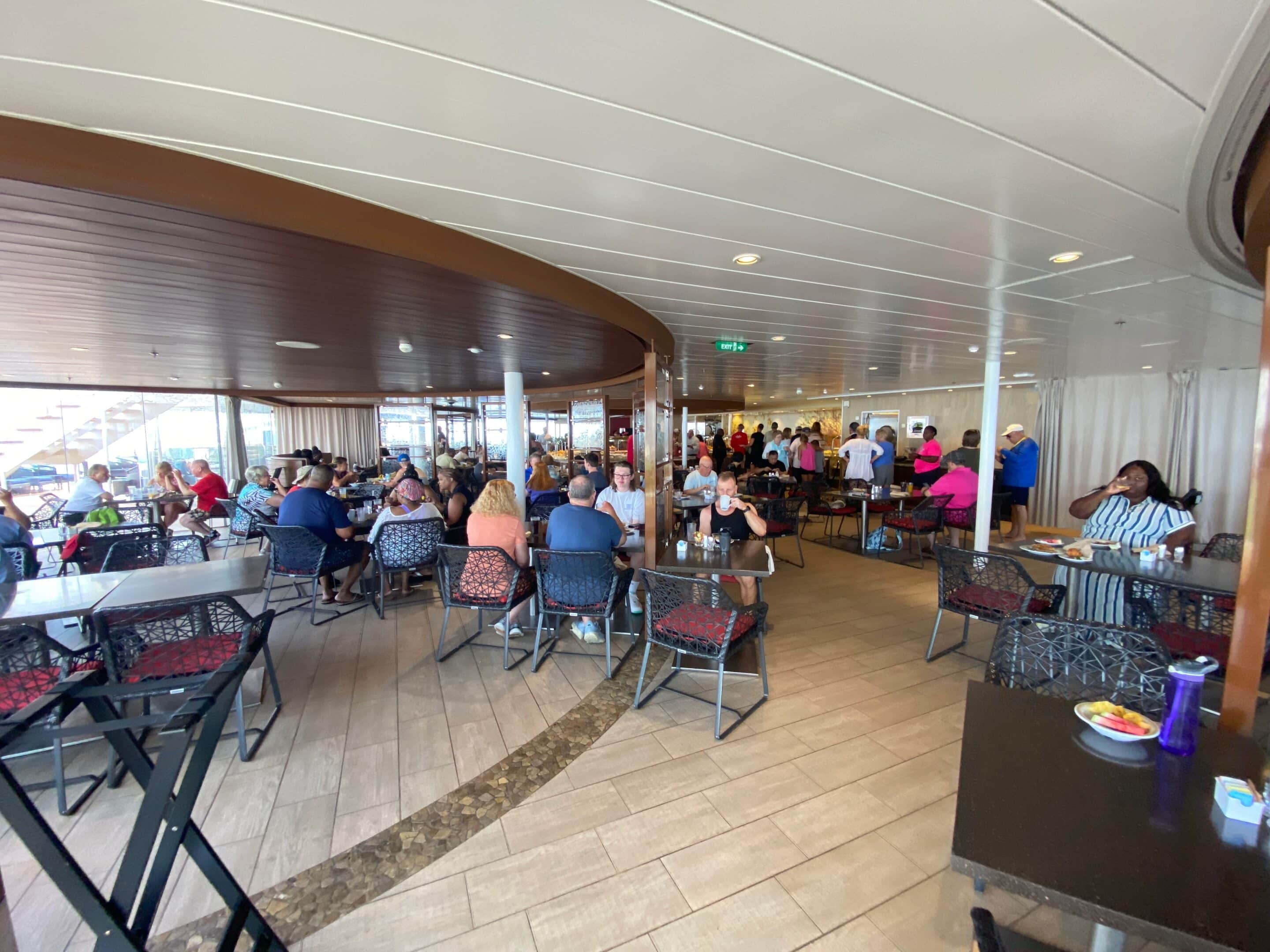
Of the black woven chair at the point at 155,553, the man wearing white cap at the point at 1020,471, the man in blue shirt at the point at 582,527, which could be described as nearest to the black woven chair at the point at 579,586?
the man in blue shirt at the point at 582,527

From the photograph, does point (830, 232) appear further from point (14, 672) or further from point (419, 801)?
point (14, 672)

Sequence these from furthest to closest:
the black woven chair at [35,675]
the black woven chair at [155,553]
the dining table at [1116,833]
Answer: the black woven chair at [155,553], the black woven chair at [35,675], the dining table at [1116,833]

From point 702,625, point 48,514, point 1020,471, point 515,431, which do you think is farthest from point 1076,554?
point 48,514

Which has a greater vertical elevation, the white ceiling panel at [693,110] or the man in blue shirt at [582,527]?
the white ceiling panel at [693,110]

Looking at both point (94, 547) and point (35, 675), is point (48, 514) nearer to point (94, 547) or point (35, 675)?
point (94, 547)

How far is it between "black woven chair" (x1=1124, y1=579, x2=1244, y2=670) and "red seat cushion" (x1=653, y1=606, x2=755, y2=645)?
6.44ft

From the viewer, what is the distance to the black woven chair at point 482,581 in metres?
3.25

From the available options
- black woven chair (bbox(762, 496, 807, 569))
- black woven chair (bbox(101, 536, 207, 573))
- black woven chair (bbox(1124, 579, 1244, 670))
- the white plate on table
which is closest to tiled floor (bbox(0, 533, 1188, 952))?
the white plate on table

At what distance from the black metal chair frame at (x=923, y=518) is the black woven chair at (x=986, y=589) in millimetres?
2336

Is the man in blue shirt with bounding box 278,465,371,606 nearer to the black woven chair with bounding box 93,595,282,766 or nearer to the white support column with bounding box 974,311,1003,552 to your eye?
the black woven chair with bounding box 93,595,282,766

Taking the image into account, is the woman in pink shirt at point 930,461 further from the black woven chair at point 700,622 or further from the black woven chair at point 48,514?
the black woven chair at point 48,514

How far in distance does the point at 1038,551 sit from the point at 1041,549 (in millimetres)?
108

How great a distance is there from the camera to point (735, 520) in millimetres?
3975

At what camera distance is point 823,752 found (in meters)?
2.41
